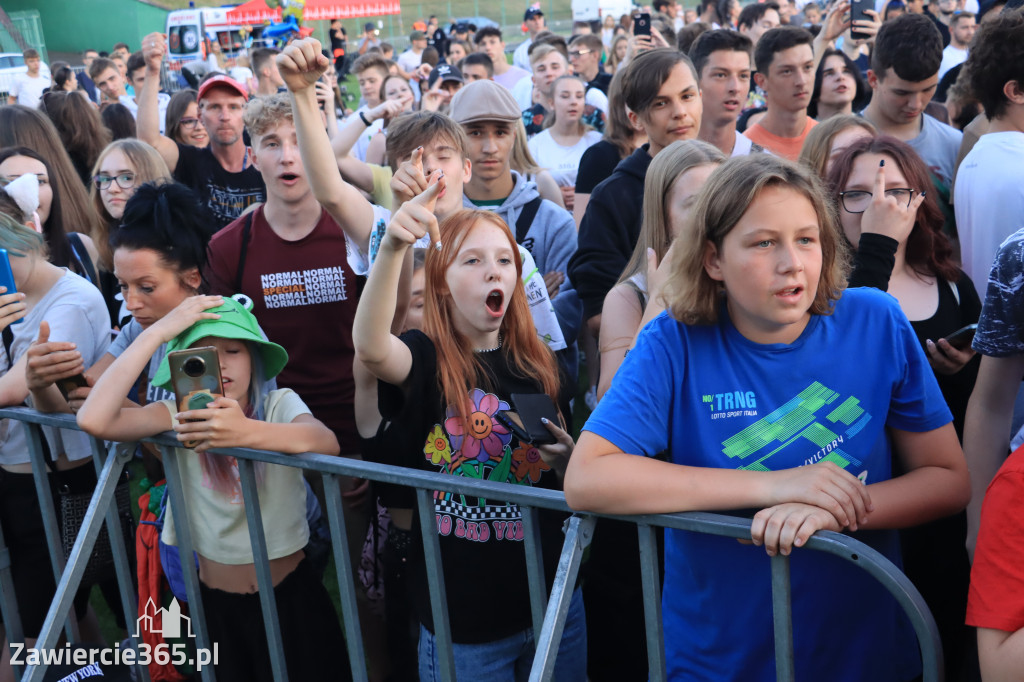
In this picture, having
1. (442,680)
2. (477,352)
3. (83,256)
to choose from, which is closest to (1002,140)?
(477,352)

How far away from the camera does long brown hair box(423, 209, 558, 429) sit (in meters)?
2.61

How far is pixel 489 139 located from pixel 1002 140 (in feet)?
6.93

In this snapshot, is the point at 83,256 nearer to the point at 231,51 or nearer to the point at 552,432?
the point at 552,432

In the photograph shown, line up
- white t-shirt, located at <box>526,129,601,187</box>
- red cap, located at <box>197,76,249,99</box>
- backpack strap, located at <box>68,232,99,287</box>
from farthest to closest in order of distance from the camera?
1. white t-shirt, located at <box>526,129,601,187</box>
2. red cap, located at <box>197,76,249,99</box>
3. backpack strap, located at <box>68,232,99,287</box>

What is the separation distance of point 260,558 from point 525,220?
215 centimetres

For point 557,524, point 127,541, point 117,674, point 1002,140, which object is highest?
point 1002,140

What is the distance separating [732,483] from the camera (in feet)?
5.88

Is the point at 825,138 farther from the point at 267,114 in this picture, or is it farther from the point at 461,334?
the point at 267,114

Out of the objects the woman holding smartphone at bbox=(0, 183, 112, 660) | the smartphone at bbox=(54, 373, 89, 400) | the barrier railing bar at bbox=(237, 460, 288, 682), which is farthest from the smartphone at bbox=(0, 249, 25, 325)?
the barrier railing bar at bbox=(237, 460, 288, 682)

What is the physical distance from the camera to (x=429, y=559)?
224 cm

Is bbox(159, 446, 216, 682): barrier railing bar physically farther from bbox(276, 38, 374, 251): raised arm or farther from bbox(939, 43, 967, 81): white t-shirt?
bbox(939, 43, 967, 81): white t-shirt

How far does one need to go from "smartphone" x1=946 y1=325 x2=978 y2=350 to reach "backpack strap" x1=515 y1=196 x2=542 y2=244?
2.06m

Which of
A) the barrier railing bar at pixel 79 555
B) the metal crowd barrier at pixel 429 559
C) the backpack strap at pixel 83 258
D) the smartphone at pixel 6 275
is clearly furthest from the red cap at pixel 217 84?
the barrier railing bar at pixel 79 555

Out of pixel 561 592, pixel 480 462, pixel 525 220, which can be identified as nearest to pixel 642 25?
pixel 525 220
